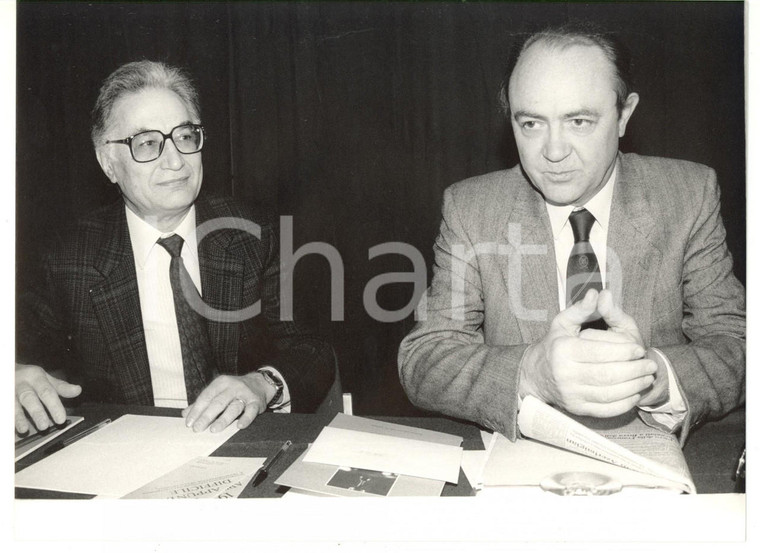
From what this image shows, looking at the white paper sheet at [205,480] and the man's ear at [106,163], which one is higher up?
the man's ear at [106,163]

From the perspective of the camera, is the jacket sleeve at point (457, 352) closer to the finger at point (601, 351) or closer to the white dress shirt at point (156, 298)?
the finger at point (601, 351)

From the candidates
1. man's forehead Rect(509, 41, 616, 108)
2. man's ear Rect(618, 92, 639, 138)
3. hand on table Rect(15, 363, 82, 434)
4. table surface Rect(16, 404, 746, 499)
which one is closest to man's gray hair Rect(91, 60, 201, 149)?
hand on table Rect(15, 363, 82, 434)

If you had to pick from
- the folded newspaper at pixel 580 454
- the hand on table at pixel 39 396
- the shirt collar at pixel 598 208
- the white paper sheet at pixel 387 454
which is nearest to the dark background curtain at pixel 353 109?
the shirt collar at pixel 598 208

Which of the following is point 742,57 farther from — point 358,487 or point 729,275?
point 358,487

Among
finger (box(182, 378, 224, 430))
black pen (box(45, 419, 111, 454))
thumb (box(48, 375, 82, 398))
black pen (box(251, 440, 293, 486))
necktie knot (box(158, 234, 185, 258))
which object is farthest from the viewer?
necktie knot (box(158, 234, 185, 258))

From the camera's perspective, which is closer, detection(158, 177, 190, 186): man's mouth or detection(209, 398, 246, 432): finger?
detection(209, 398, 246, 432): finger

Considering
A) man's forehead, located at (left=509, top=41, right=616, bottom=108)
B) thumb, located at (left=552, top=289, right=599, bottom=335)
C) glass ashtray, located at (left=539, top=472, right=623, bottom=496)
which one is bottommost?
glass ashtray, located at (left=539, top=472, right=623, bottom=496)

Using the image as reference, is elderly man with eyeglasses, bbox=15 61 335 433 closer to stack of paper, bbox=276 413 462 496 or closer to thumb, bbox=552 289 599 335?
stack of paper, bbox=276 413 462 496

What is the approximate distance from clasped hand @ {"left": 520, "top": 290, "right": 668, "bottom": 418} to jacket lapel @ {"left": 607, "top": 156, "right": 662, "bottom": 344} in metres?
0.15

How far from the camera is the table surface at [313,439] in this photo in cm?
116

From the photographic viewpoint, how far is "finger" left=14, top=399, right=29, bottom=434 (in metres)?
1.41

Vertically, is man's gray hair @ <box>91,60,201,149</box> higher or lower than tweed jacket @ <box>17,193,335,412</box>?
higher

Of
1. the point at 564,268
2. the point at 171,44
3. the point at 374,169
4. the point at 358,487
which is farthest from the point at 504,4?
the point at 358,487

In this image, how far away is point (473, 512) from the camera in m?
1.30
